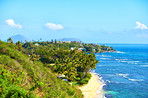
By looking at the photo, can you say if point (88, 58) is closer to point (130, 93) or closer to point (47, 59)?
point (130, 93)

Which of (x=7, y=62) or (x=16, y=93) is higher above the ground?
(x=7, y=62)

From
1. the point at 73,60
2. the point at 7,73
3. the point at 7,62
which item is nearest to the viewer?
the point at 7,73

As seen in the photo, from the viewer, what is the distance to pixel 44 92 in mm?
16984

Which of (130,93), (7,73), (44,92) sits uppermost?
(7,73)

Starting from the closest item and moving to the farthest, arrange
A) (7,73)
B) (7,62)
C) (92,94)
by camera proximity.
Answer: (7,73) → (7,62) → (92,94)

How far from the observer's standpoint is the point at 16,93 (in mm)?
12047

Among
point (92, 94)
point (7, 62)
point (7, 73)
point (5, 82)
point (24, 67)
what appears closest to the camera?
point (5, 82)

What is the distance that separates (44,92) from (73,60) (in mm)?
30880

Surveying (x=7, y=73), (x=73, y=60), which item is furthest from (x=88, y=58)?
(x=7, y=73)

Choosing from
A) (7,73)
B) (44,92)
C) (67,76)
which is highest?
Result: (7,73)

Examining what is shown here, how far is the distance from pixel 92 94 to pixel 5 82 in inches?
1015

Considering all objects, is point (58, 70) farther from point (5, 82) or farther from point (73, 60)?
point (5, 82)

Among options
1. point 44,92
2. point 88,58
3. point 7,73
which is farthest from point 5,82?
point 88,58

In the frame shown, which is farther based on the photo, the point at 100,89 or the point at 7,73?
the point at 100,89
